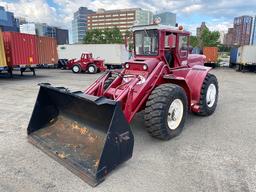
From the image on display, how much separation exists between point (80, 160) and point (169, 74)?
2.74 meters

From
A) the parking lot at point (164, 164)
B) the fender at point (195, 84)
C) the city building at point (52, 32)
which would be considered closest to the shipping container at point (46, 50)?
the parking lot at point (164, 164)

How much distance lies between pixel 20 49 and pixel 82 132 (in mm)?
11273

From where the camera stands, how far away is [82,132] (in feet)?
12.3

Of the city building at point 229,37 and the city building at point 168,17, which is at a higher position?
the city building at point 229,37

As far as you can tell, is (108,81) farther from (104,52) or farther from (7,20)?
(7,20)

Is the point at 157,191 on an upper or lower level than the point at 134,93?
lower

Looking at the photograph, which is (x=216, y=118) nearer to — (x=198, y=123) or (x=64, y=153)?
(x=198, y=123)

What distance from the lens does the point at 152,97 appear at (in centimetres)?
390

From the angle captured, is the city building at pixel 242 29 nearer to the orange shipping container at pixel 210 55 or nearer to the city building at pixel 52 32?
the city building at pixel 52 32

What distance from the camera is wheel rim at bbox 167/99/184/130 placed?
425cm

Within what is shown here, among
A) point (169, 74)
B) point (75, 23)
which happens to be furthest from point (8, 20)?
point (75, 23)

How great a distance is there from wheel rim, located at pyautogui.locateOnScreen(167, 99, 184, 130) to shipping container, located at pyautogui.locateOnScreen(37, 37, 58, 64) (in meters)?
12.6

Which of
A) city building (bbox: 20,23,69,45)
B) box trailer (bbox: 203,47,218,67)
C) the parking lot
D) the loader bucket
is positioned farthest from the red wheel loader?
city building (bbox: 20,23,69,45)

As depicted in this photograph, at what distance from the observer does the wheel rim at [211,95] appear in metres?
5.73
